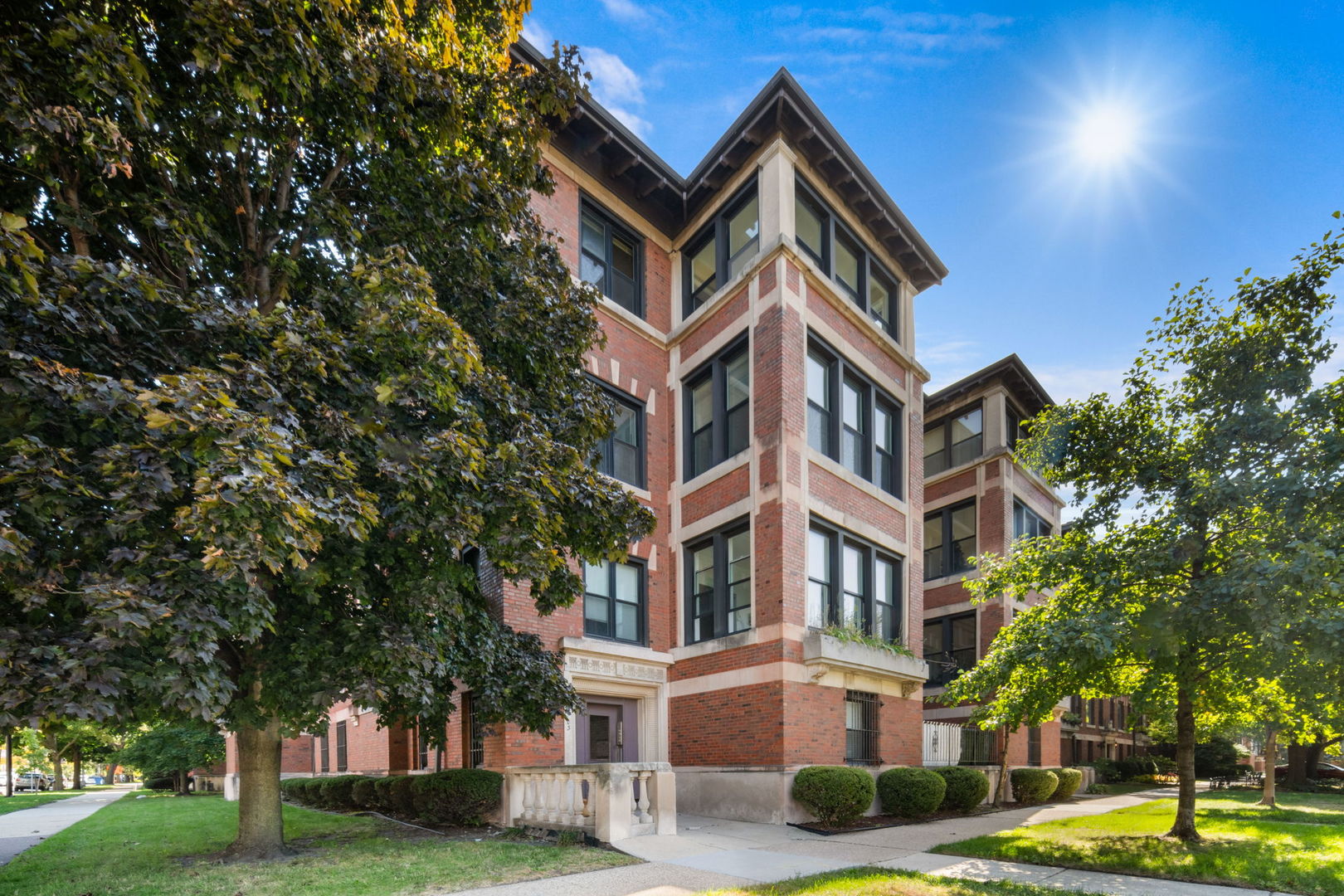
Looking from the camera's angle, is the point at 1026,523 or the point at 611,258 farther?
the point at 1026,523

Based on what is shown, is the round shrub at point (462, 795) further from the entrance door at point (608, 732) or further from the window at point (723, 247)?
the window at point (723, 247)

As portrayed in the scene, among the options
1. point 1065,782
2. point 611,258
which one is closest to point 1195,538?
point 611,258

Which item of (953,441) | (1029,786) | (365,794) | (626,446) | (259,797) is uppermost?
(953,441)

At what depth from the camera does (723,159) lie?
623 inches

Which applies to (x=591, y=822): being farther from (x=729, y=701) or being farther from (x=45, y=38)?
(x=45, y=38)

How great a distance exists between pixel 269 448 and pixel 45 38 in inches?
137

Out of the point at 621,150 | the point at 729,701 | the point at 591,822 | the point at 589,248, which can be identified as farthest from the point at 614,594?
the point at 621,150

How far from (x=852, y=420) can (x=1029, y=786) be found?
10.0m

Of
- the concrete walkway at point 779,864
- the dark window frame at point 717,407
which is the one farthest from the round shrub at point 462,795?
the dark window frame at point 717,407

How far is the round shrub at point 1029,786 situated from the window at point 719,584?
8.90 metres

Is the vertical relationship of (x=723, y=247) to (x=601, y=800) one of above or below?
above

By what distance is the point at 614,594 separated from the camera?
14.9m

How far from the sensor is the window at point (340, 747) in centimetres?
2302

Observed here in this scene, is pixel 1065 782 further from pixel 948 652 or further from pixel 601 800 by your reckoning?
pixel 601 800
